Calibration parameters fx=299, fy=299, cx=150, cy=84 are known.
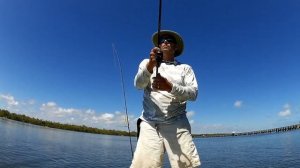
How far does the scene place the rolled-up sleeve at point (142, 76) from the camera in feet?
14.1

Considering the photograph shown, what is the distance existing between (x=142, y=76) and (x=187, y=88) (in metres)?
0.67

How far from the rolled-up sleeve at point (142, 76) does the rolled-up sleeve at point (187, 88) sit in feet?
1.59

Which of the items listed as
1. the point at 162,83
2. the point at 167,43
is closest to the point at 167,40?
the point at 167,43

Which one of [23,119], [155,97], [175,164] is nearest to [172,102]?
[155,97]

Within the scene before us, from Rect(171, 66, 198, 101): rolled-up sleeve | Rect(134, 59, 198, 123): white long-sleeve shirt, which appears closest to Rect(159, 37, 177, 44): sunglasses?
Rect(134, 59, 198, 123): white long-sleeve shirt

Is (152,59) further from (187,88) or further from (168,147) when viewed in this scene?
(168,147)

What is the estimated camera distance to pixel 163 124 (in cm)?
460

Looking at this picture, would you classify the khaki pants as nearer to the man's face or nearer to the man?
the man

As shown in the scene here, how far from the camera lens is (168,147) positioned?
182 inches

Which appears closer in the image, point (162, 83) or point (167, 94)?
point (162, 83)

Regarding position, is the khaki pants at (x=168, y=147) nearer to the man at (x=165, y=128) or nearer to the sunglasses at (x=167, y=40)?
the man at (x=165, y=128)

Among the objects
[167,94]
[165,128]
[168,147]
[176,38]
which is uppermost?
[176,38]

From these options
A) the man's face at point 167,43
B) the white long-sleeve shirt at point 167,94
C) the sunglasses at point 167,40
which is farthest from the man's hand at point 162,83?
the sunglasses at point 167,40

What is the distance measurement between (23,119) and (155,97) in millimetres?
96821
